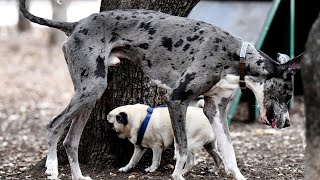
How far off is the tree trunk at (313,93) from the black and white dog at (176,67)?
163 cm

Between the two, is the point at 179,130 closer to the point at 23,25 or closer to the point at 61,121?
the point at 61,121

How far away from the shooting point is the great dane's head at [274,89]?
6.11 meters

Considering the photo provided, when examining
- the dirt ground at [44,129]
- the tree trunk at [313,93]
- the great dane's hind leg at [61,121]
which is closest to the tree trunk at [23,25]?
the dirt ground at [44,129]

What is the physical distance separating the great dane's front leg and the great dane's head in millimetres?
630

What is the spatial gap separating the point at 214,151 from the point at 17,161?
8.65 feet

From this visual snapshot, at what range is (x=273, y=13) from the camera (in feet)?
37.9

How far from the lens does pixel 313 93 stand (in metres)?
4.41

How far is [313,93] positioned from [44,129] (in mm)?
7606

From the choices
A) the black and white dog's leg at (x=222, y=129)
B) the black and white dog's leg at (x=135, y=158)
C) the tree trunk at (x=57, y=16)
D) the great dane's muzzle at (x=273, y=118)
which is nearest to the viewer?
the great dane's muzzle at (x=273, y=118)

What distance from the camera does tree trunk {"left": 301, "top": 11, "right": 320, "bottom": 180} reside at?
4.39 meters

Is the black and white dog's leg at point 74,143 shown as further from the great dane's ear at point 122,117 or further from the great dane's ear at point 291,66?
the great dane's ear at point 291,66

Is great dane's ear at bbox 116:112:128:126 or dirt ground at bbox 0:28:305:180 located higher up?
great dane's ear at bbox 116:112:128:126

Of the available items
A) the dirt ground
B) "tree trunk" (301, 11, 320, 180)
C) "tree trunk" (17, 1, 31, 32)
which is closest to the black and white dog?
the dirt ground

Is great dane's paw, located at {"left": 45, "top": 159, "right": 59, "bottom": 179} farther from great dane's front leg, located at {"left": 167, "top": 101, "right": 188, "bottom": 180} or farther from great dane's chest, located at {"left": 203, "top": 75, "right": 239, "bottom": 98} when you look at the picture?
great dane's chest, located at {"left": 203, "top": 75, "right": 239, "bottom": 98}
